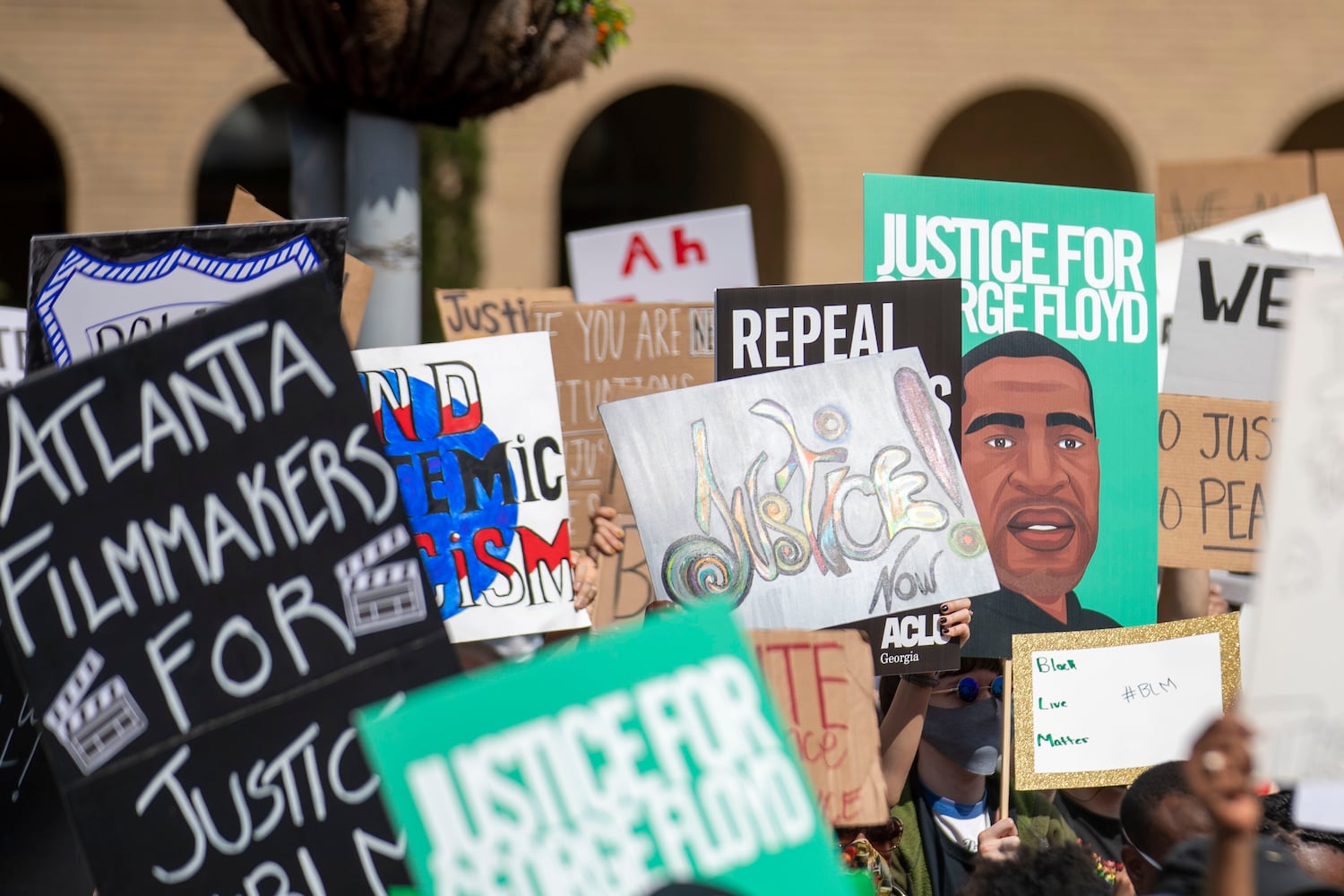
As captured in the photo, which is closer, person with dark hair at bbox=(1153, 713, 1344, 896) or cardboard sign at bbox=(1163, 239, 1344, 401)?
person with dark hair at bbox=(1153, 713, 1344, 896)

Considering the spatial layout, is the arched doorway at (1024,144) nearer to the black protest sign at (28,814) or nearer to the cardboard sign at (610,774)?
the black protest sign at (28,814)

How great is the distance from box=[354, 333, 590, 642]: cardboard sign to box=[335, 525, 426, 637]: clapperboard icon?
4.24 ft

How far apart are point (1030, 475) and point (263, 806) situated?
1.93 meters

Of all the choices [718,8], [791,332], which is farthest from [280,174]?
[791,332]

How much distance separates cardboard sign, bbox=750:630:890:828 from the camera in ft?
8.13

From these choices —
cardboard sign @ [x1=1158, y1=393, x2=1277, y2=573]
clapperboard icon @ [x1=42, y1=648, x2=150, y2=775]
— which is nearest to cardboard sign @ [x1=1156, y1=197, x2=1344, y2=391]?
cardboard sign @ [x1=1158, y1=393, x2=1277, y2=573]

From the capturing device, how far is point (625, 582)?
4.45 metres

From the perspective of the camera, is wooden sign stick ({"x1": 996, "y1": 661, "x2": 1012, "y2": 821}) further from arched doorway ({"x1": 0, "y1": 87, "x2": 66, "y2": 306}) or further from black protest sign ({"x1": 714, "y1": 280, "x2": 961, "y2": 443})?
arched doorway ({"x1": 0, "y1": 87, "x2": 66, "y2": 306})

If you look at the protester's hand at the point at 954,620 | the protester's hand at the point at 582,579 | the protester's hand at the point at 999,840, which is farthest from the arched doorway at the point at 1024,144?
the protester's hand at the point at 999,840

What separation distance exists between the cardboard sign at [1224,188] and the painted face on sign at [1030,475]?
6.80 ft

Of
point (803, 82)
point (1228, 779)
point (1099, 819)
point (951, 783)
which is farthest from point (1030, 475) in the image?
point (803, 82)

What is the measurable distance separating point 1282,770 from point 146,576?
1.56 meters

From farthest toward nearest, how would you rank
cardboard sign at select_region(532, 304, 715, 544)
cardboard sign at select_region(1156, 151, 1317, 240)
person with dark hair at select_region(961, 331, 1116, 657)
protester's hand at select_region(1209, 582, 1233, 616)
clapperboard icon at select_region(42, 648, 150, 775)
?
1. cardboard sign at select_region(1156, 151, 1317, 240)
2. cardboard sign at select_region(532, 304, 715, 544)
3. protester's hand at select_region(1209, 582, 1233, 616)
4. person with dark hair at select_region(961, 331, 1116, 657)
5. clapperboard icon at select_region(42, 648, 150, 775)

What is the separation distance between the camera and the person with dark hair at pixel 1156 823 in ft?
8.26
